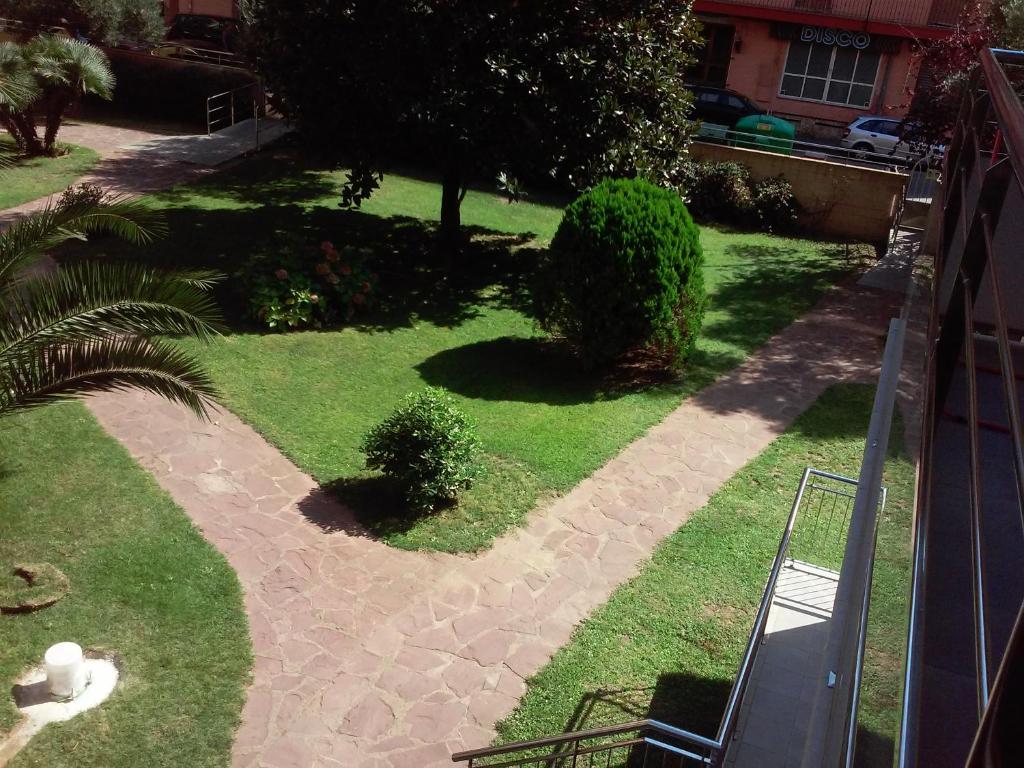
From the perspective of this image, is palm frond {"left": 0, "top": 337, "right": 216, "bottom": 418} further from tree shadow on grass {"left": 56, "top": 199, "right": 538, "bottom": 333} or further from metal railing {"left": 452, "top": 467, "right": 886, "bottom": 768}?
tree shadow on grass {"left": 56, "top": 199, "right": 538, "bottom": 333}

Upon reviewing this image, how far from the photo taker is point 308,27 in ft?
42.6

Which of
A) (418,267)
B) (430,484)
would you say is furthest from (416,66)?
(430,484)

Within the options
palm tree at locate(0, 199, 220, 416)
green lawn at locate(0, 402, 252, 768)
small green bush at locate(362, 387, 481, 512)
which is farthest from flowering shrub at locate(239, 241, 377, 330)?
palm tree at locate(0, 199, 220, 416)

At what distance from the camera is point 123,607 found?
6.91 metres

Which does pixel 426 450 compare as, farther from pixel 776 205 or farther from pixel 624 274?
pixel 776 205

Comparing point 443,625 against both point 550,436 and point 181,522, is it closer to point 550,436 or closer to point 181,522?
point 181,522

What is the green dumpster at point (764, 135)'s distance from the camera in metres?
20.2

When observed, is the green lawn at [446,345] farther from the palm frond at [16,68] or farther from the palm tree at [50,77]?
the palm tree at [50,77]

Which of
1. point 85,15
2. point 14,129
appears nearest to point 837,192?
point 14,129

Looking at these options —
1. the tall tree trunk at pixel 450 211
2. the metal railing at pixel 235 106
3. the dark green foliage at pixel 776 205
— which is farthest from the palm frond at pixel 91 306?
the metal railing at pixel 235 106

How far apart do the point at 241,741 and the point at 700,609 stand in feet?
12.0

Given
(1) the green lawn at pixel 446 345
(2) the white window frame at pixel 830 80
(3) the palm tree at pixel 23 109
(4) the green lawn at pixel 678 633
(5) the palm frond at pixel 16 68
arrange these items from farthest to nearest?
(2) the white window frame at pixel 830 80 → (3) the palm tree at pixel 23 109 → (5) the palm frond at pixel 16 68 → (1) the green lawn at pixel 446 345 → (4) the green lawn at pixel 678 633

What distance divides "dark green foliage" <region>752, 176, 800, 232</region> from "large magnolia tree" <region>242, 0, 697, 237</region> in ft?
19.4

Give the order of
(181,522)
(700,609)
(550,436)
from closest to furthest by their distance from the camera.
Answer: (700,609) → (181,522) → (550,436)
